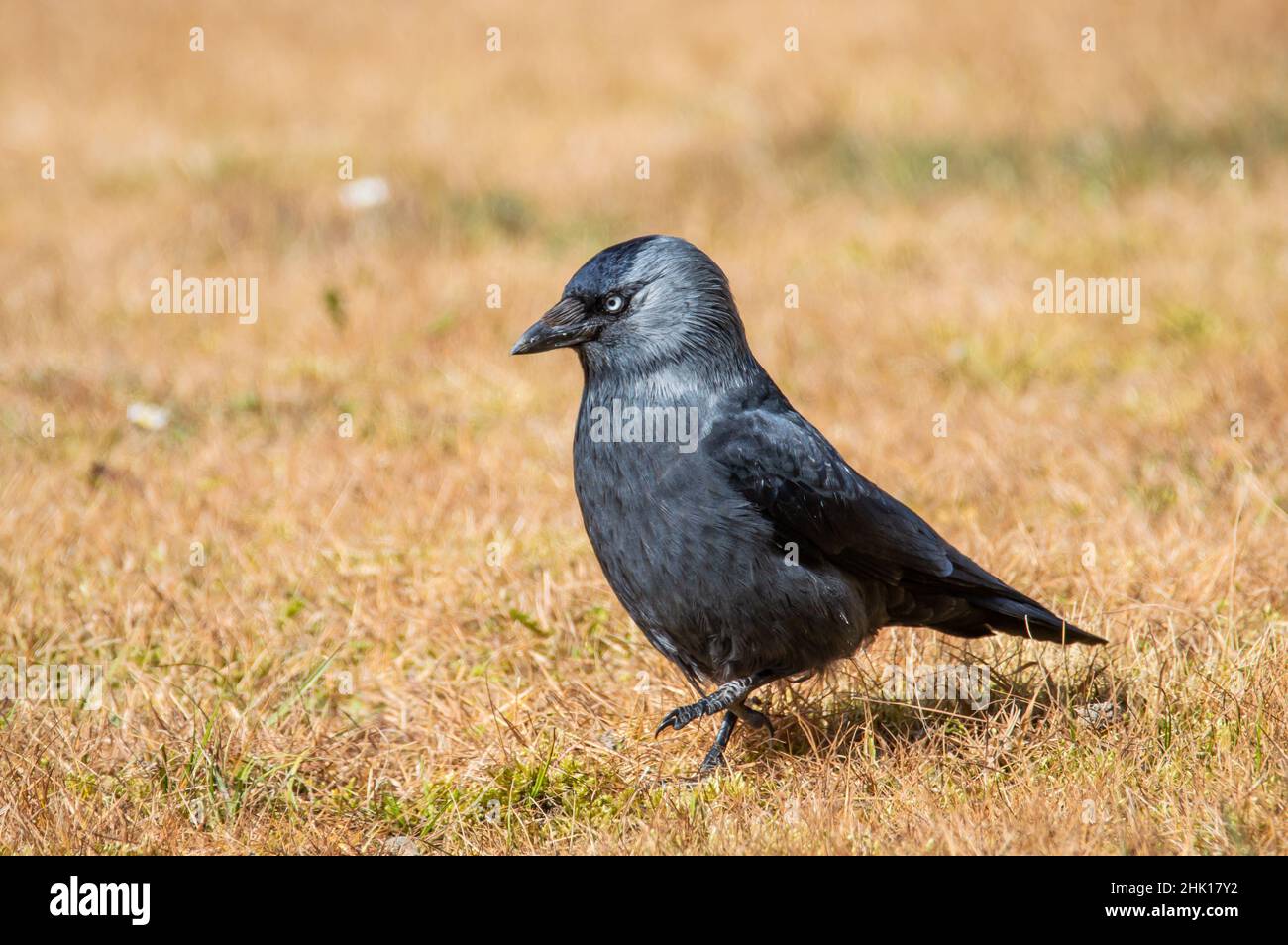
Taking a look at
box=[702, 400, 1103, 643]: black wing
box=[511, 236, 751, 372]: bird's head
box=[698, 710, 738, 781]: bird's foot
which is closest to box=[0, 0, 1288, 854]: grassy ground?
box=[698, 710, 738, 781]: bird's foot

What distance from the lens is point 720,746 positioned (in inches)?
147

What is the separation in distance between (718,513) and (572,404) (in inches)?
127

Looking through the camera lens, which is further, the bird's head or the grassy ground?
the bird's head

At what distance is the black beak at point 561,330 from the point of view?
3.74 meters

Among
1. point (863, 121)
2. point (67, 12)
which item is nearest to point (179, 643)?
point (863, 121)

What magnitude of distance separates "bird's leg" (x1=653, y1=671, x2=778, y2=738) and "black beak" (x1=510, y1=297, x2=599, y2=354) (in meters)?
0.95

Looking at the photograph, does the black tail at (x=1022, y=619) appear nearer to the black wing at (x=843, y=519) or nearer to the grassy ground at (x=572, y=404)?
the black wing at (x=843, y=519)

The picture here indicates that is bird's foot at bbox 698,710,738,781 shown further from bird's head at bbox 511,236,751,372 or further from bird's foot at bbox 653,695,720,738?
bird's head at bbox 511,236,751,372

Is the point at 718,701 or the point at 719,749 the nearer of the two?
the point at 718,701

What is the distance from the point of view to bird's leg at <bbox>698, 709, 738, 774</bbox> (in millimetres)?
3674

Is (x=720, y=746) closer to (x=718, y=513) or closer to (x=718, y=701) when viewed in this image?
(x=718, y=701)

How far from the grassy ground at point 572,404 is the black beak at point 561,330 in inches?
37.9

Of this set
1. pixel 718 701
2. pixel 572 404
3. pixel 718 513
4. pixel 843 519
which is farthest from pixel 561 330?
pixel 572 404
